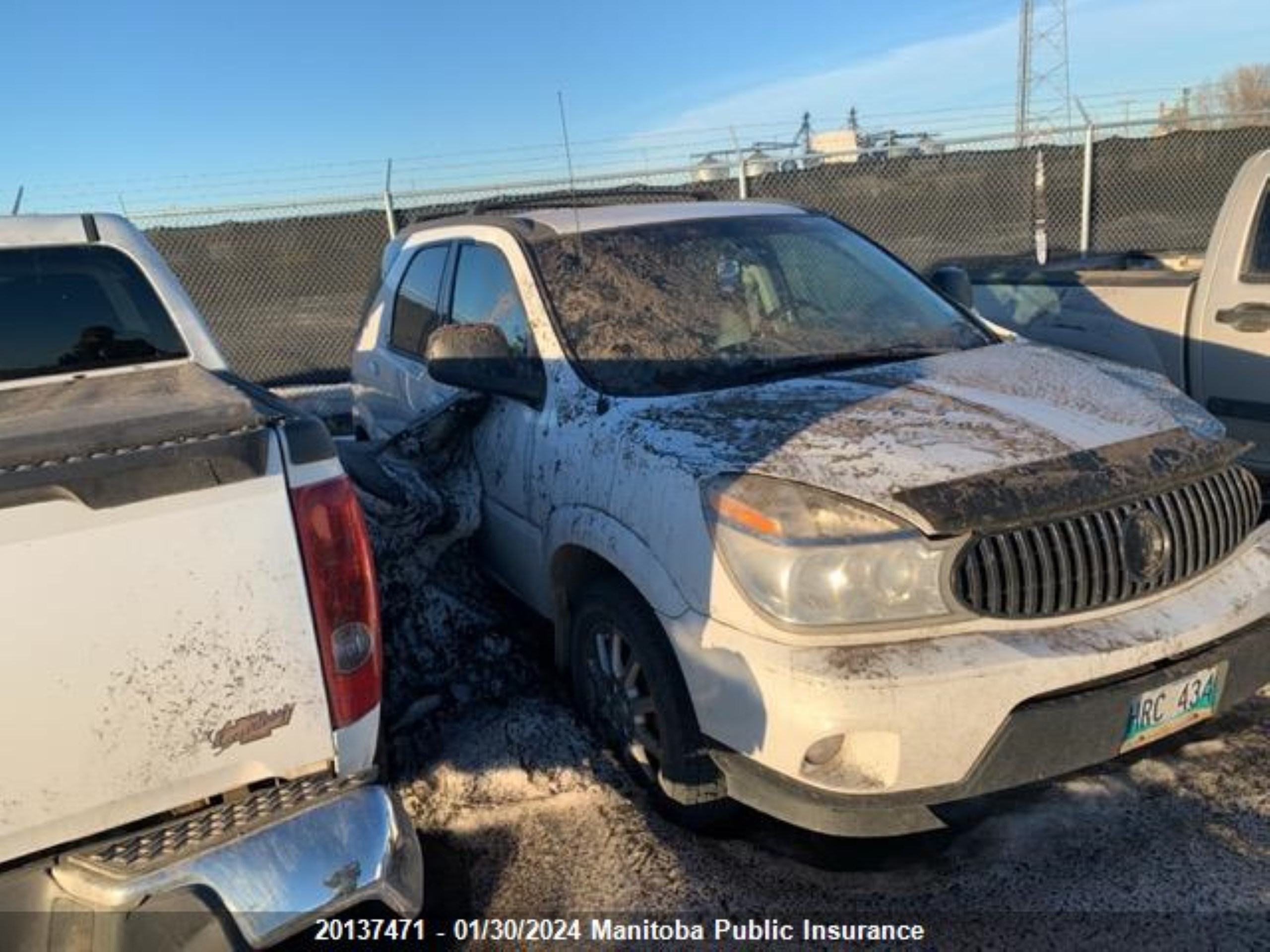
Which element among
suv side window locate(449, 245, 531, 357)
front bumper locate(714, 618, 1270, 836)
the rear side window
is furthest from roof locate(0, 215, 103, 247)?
front bumper locate(714, 618, 1270, 836)

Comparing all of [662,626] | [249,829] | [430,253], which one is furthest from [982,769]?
[430,253]

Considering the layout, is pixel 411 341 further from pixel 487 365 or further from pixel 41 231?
pixel 41 231

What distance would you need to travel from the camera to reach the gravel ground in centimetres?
257

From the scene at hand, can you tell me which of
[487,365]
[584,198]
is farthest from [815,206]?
[487,365]

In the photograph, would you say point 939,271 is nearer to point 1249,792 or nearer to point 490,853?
point 1249,792

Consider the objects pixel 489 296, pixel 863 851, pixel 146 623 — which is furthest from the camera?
pixel 489 296

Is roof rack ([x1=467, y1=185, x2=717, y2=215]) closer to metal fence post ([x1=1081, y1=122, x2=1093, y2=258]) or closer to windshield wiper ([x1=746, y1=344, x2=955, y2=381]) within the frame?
windshield wiper ([x1=746, y1=344, x2=955, y2=381])

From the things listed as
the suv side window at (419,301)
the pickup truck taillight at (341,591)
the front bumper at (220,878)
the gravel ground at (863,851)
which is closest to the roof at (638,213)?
the suv side window at (419,301)

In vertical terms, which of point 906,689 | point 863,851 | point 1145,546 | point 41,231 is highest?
point 41,231

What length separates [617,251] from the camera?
3936 millimetres

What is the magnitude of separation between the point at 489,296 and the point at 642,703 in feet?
6.32

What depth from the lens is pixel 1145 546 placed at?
8.68 feet

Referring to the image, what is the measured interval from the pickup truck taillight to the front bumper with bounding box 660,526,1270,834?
2.95ft

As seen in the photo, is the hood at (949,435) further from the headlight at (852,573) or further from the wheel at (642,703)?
the wheel at (642,703)
